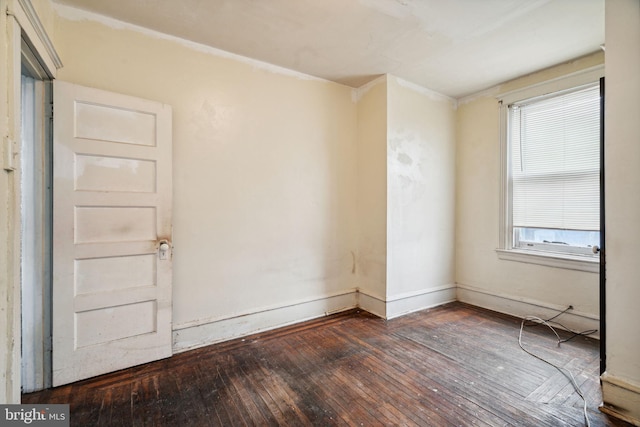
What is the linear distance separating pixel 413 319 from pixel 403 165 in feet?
5.66

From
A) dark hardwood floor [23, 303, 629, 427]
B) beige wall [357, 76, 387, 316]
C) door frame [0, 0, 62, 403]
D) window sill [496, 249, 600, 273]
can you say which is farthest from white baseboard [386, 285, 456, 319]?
door frame [0, 0, 62, 403]

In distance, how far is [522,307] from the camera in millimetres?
3248

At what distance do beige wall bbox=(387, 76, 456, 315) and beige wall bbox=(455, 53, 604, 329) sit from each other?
154mm

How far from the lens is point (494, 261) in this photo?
11.6 ft

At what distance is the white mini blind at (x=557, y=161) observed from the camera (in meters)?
2.81

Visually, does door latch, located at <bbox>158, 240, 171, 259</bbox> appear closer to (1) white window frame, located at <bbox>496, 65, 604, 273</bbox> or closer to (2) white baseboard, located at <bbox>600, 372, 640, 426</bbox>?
(2) white baseboard, located at <bbox>600, 372, 640, 426</bbox>

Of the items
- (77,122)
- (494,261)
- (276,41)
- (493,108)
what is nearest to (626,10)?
(493,108)

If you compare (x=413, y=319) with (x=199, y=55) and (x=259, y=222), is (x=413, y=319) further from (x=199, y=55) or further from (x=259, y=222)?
(x=199, y=55)

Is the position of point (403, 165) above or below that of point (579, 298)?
above

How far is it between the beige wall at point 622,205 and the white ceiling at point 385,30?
1.83 feet

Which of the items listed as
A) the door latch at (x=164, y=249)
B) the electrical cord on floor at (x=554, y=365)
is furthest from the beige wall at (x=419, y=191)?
the door latch at (x=164, y=249)

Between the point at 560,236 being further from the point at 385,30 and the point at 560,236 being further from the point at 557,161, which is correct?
the point at 385,30
